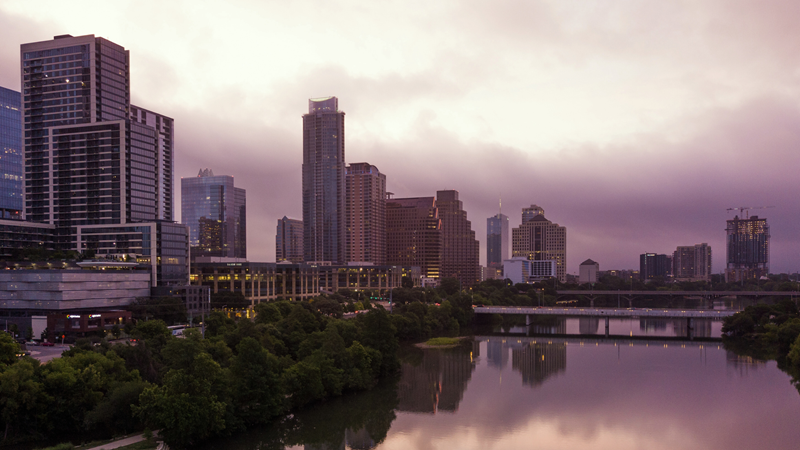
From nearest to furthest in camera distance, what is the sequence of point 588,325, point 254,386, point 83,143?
point 254,386, point 83,143, point 588,325

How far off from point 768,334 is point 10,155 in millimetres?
152965

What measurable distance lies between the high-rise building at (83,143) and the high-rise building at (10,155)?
1.66 meters

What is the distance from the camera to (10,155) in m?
129

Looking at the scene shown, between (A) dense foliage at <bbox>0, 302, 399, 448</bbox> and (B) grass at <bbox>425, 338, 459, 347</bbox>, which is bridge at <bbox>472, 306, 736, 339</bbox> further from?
(A) dense foliage at <bbox>0, 302, 399, 448</bbox>

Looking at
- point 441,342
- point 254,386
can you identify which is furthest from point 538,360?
point 254,386

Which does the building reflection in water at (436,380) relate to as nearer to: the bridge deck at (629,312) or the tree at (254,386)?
the tree at (254,386)

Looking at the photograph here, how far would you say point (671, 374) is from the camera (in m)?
77.7

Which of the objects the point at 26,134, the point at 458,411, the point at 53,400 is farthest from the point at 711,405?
the point at 26,134

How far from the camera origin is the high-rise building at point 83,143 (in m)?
119

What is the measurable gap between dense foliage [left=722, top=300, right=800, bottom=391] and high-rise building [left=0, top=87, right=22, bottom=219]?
144442 millimetres

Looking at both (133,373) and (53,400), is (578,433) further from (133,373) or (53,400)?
(53,400)

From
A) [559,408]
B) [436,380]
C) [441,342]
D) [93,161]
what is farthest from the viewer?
[93,161]

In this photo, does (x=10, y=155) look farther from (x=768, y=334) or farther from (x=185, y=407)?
(x=768, y=334)

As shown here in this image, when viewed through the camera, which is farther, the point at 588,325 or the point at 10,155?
the point at 588,325
